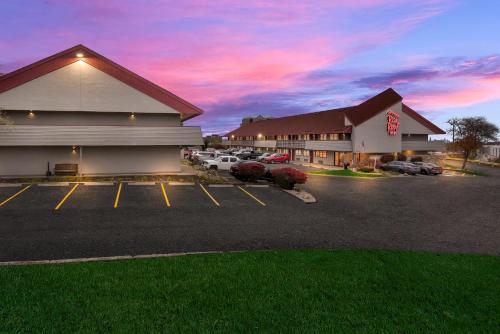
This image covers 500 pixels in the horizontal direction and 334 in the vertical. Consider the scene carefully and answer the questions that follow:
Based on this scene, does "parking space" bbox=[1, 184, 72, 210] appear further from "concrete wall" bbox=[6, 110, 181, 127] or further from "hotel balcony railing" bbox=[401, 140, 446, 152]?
"hotel balcony railing" bbox=[401, 140, 446, 152]

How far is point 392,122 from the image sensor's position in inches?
2007

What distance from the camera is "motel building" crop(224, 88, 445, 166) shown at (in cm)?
4981

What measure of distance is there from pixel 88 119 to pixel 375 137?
1541 inches

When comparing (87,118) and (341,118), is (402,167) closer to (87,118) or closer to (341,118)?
(341,118)

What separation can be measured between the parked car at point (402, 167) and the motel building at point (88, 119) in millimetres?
28087

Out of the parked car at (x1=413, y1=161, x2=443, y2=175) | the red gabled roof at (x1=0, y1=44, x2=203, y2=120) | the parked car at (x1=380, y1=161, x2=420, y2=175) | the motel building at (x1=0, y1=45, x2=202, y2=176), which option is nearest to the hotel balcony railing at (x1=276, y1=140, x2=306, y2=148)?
the parked car at (x1=380, y1=161, x2=420, y2=175)

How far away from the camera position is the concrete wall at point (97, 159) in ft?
89.9

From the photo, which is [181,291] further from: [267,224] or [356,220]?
[356,220]

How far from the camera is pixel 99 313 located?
21.7 feet

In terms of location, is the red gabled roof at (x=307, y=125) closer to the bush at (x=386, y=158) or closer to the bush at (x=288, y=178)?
A: the bush at (x=386, y=158)

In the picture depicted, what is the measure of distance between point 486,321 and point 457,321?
0.65 meters

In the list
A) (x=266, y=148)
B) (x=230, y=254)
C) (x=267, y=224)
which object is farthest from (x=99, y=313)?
(x=266, y=148)

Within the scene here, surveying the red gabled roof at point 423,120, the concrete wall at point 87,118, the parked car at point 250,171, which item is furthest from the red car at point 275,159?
the parked car at point 250,171

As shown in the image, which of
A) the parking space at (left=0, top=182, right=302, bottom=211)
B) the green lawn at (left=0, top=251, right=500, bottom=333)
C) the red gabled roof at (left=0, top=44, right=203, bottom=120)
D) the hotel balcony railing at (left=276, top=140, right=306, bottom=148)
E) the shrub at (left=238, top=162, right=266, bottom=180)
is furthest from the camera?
the hotel balcony railing at (left=276, top=140, right=306, bottom=148)
